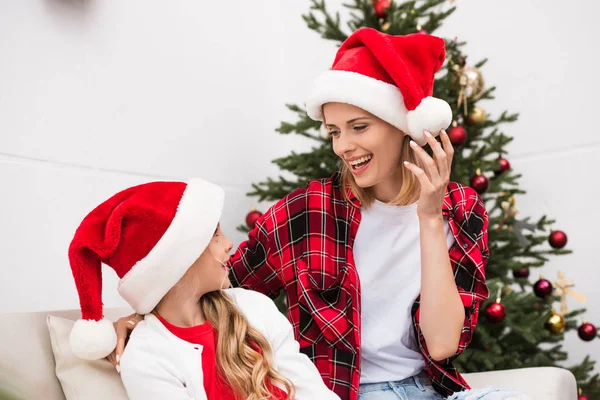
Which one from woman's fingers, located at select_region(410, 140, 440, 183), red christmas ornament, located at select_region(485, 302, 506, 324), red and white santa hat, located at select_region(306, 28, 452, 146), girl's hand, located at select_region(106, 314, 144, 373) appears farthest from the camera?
red christmas ornament, located at select_region(485, 302, 506, 324)

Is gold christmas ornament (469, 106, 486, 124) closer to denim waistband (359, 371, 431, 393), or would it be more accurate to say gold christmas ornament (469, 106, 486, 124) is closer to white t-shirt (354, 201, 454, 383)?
white t-shirt (354, 201, 454, 383)

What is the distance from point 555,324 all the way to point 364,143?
132 centimetres

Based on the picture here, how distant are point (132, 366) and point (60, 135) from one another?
1006 mm

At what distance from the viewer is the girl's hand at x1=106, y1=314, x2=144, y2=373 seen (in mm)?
1271

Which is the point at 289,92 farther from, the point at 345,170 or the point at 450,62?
the point at 345,170

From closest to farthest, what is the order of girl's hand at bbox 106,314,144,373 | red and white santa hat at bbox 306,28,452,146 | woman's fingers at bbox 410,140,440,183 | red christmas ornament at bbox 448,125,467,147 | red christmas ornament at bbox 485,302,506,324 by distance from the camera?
1. girl's hand at bbox 106,314,144,373
2. woman's fingers at bbox 410,140,440,183
3. red and white santa hat at bbox 306,28,452,146
4. red christmas ornament at bbox 485,302,506,324
5. red christmas ornament at bbox 448,125,467,147

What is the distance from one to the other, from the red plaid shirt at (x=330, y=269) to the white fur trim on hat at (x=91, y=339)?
0.51 meters

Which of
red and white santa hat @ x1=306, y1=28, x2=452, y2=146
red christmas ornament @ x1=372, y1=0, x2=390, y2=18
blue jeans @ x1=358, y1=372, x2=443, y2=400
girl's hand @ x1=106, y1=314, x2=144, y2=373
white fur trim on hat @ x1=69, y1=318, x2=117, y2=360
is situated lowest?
blue jeans @ x1=358, y1=372, x2=443, y2=400

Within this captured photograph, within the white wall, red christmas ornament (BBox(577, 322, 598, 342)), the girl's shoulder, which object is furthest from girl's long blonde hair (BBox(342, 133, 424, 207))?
red christmas ornament (BBox(577, 322, 598, 342))

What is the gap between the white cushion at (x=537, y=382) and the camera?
1.60 metres

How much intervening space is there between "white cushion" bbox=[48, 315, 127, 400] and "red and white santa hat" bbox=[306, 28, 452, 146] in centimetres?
79

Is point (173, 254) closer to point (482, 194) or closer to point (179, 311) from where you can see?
point (179, 311)

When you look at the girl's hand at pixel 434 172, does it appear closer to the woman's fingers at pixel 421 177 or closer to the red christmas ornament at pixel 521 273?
the woman's fingers at pixel 421 177

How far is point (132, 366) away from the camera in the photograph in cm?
122
